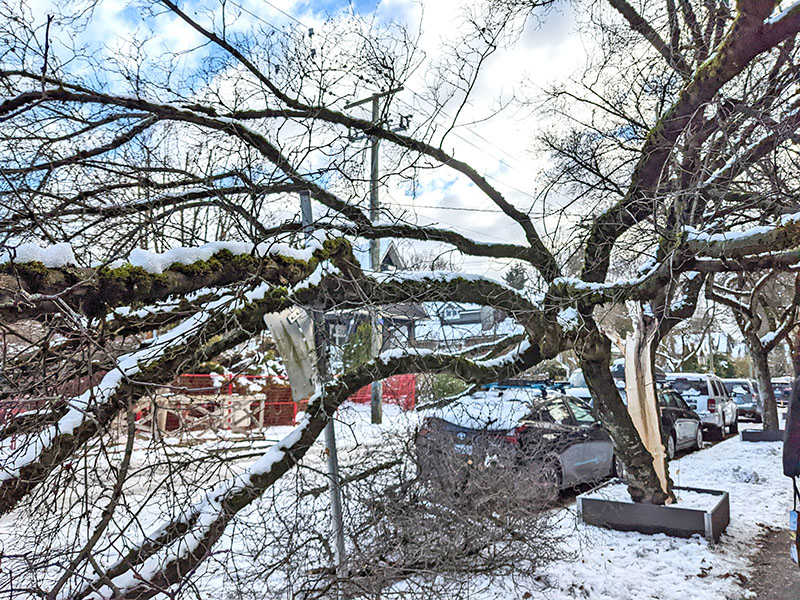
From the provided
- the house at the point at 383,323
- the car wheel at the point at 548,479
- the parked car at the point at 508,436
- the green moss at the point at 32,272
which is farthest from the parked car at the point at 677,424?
the green moss at the point at 32,272

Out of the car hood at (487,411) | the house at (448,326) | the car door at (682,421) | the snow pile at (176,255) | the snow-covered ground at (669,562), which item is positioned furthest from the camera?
the car door at (682,421)

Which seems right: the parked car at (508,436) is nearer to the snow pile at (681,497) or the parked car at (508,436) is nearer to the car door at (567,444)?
the car door at (567,444)

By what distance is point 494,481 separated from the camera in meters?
5.10

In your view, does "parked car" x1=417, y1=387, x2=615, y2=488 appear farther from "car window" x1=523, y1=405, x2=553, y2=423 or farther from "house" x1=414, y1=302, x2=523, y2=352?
"house" x1=414, y1=302, x2=523, y2=352

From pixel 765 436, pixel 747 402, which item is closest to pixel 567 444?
pixel 765 436

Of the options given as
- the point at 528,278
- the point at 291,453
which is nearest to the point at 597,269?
the point at 528,278

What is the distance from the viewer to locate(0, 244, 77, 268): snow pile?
Answer: 6.90ft

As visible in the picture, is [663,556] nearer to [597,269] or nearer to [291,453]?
[597,269]

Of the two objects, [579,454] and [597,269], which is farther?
[579,454]

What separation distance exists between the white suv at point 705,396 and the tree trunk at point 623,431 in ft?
34.9

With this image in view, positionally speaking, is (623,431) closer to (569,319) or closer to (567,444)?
(567,444)

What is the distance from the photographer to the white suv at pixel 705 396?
16.5m

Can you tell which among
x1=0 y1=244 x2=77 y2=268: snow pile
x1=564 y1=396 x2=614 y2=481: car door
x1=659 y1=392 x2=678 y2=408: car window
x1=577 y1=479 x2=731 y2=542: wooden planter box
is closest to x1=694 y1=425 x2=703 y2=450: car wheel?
x1=659 y1=392 x2=678 y2=408: car window

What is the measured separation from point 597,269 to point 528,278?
1.16 meters
